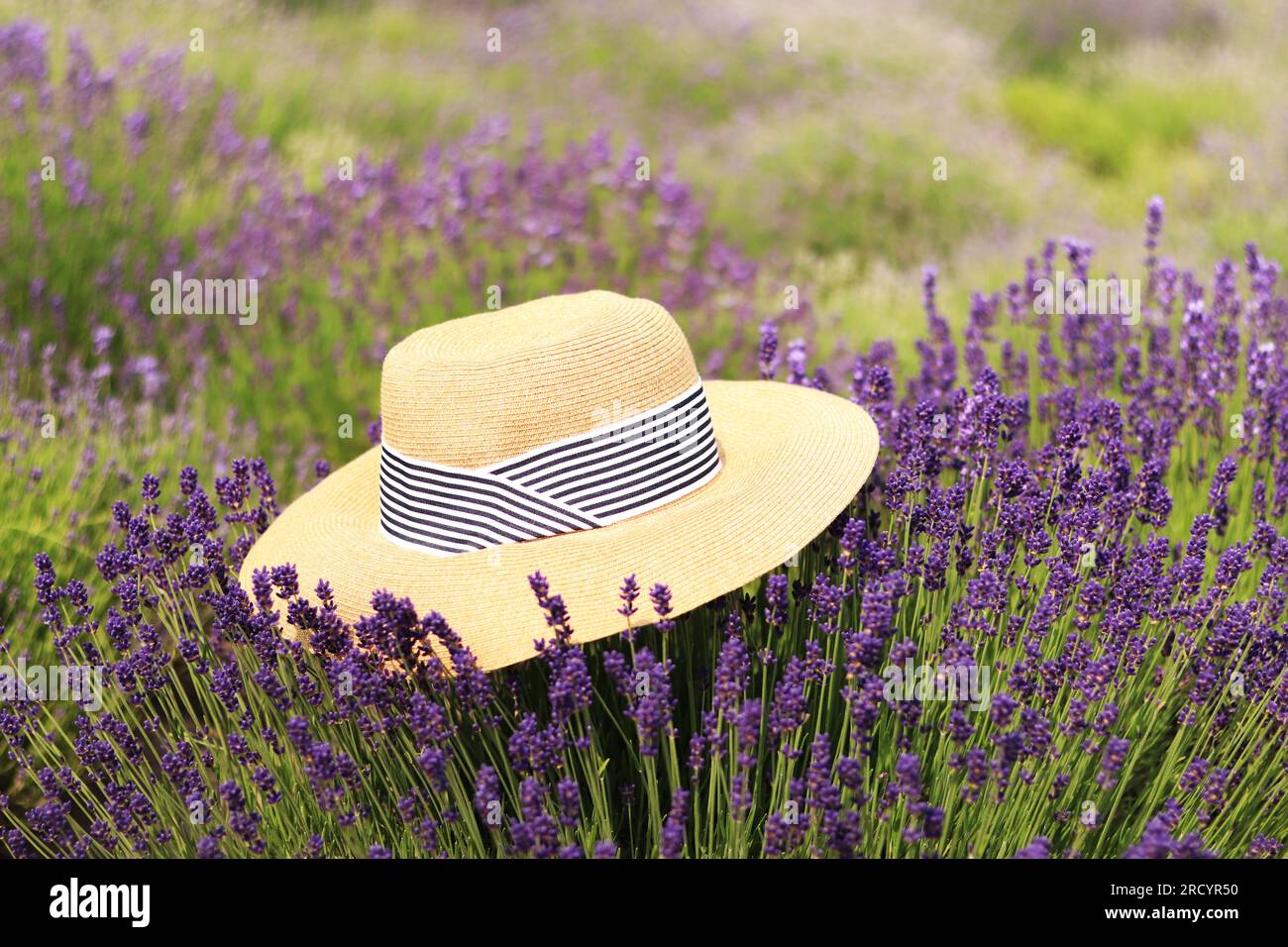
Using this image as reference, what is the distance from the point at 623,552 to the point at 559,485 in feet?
0.88

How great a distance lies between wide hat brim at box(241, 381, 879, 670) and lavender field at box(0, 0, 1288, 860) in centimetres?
7

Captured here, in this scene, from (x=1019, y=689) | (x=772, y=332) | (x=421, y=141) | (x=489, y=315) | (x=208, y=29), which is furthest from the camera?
(x=208, y=29)

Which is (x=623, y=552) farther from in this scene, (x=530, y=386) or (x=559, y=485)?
(x=530, y=386)

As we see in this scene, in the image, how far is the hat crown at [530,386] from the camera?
9.07ft

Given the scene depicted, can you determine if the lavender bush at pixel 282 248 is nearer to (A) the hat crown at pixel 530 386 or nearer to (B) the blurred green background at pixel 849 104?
(B) the blurred green background at pixel 849 104

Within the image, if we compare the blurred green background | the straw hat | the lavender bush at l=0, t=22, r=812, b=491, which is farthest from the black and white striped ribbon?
the blurred green background

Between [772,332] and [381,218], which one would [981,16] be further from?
[772,332]

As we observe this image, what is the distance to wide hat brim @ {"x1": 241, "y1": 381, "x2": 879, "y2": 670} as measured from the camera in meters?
2.51

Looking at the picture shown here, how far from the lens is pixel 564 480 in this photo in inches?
110

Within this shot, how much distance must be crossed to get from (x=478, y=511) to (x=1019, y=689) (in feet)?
4.02

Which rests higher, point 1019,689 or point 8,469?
point 1019,689

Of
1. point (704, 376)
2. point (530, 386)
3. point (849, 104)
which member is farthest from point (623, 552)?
point (849, 104)
